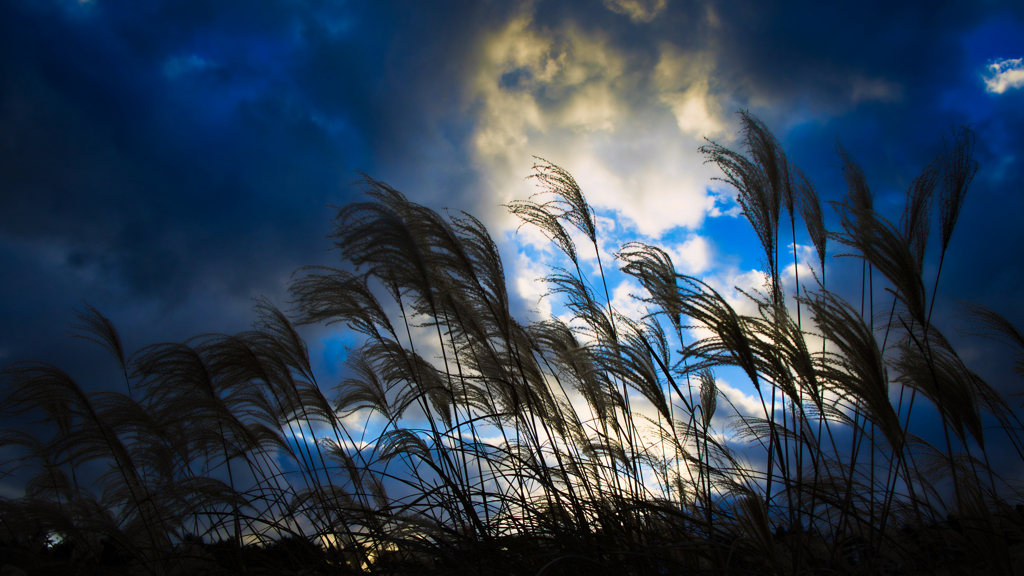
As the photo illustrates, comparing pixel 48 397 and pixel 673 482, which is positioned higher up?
pixel 48 397

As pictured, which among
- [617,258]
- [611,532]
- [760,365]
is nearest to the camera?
[760,365]

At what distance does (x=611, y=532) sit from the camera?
204 centimetres

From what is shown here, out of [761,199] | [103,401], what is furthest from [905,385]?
[103,401]

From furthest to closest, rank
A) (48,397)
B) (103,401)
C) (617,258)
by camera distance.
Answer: (103,401)
(48,397)
(617,258)

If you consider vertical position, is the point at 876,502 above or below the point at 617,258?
below

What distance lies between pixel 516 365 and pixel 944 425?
254 cm

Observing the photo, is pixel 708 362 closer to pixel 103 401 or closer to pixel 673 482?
pixel 673 482

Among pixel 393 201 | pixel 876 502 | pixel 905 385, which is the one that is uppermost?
pixel 393 201

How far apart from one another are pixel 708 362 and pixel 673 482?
1.69 metres

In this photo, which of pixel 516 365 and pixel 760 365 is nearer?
pixel 760 365

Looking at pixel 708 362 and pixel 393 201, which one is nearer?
pixel 708 362

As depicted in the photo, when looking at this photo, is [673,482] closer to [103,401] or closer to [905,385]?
[905,385]

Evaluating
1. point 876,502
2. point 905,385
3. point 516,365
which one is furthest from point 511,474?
point 905,385

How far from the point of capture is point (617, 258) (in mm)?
2332
